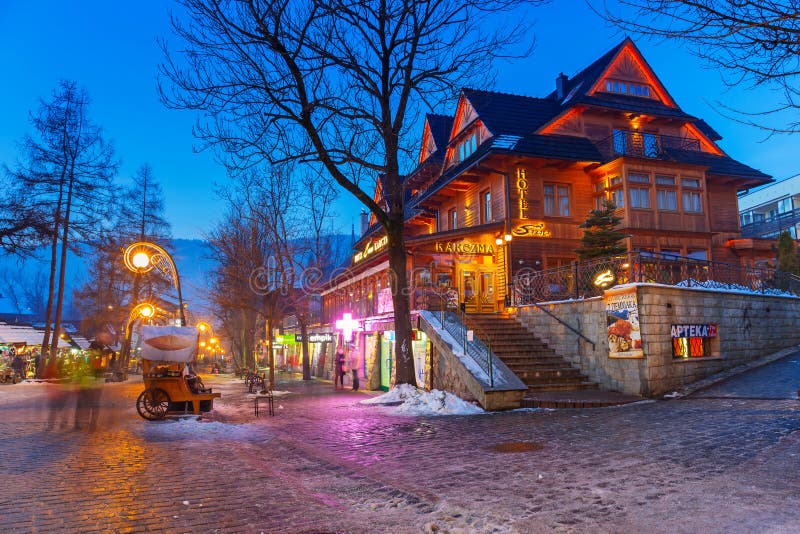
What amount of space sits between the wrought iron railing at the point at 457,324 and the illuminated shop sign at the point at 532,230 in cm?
382

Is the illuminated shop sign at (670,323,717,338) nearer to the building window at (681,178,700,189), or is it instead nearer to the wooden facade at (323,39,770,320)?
the wooden facade at (323,39,770,320)

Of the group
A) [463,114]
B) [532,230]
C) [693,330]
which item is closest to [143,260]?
[532,230]

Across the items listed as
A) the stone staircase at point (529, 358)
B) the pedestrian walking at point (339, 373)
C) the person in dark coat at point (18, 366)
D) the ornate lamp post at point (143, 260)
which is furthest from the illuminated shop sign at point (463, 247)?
the person in dark coat at point (18, 366)

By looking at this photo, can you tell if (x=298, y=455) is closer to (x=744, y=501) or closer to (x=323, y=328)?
(x=744, y=501)

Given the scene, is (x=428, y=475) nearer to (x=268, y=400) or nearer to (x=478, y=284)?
(x=268, y=400)

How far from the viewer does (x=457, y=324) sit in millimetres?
18094

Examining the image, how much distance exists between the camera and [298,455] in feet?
28.0

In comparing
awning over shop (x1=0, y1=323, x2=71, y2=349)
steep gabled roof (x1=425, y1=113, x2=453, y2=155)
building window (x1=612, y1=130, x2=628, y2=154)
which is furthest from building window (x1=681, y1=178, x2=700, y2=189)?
awning over shop (x1=0, y1=323, x2=71, y2=349)

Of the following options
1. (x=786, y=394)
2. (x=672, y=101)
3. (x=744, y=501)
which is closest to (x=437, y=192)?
(x=672, y=101)

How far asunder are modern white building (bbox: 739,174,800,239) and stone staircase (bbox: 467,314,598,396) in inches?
1511

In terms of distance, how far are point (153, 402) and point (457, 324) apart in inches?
381

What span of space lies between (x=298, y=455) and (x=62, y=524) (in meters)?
3.89

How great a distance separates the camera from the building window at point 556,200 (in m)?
23.5

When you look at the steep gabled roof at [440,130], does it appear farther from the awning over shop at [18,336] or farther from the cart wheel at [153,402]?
the awning over shop at [18,336]
